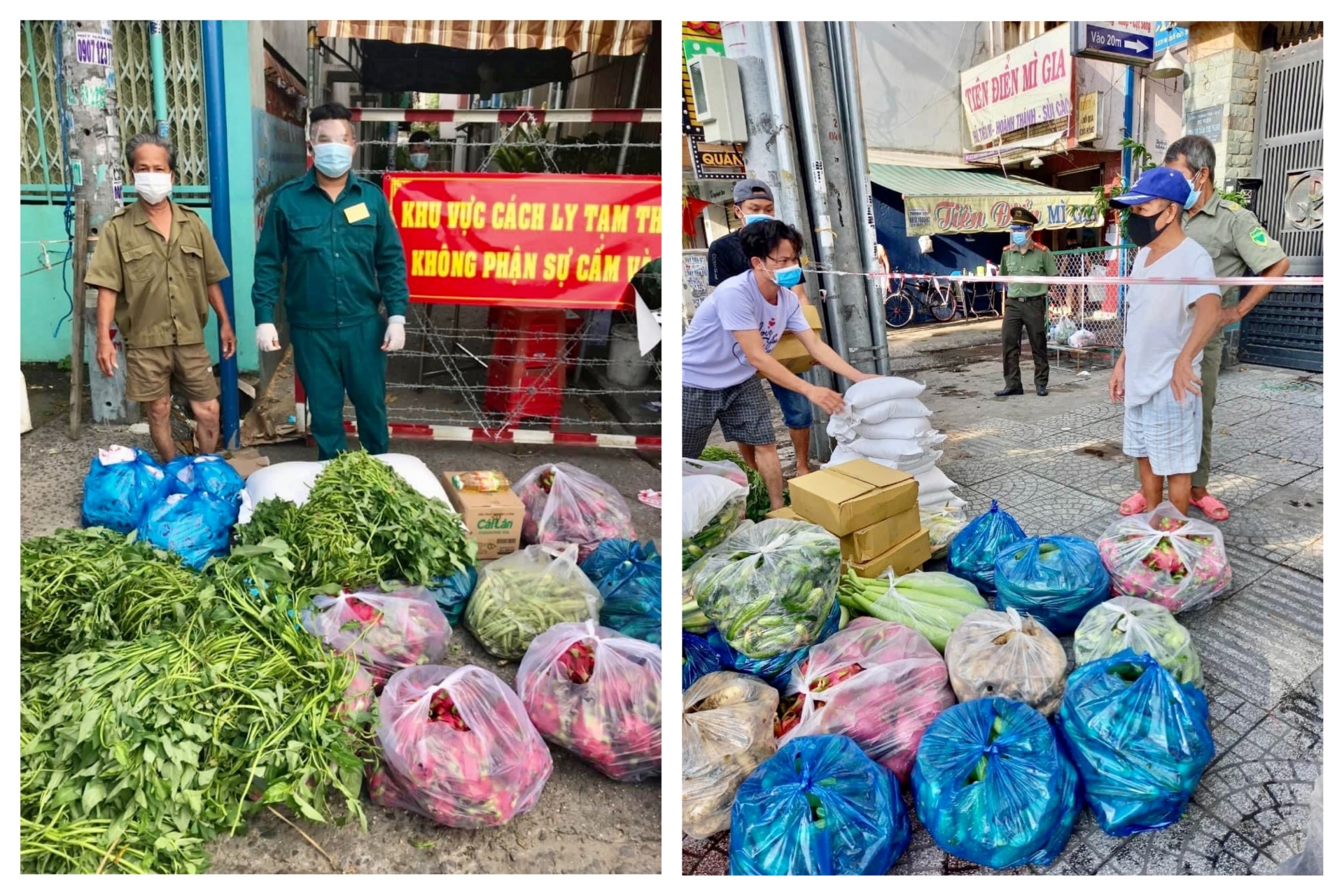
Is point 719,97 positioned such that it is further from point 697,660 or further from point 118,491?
point 118,491

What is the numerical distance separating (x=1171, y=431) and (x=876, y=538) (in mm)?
1286

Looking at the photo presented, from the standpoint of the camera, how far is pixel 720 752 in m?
2.44

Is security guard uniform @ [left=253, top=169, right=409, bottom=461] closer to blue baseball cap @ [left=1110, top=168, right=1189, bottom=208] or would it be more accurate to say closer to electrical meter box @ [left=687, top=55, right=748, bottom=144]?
electrical meter box @ [left=687, top=55, right=748, bottom=144]

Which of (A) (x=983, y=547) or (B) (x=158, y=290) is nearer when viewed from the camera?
(A) (x=983, y=547)

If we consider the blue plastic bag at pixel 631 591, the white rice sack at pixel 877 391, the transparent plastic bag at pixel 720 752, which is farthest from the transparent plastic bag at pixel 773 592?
the white rice sack at pixel 877 391

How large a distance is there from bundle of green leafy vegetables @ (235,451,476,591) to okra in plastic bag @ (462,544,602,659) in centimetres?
19

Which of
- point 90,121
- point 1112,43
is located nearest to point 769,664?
point 90,121

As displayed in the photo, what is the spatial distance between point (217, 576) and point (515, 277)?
252 cm

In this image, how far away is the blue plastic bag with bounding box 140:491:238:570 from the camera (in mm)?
3463

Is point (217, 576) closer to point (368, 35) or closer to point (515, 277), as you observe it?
point (515, 277)

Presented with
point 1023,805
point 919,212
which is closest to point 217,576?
point 1023,805

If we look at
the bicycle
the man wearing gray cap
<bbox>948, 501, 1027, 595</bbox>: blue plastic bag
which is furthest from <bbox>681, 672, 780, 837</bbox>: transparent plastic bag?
the bicycle

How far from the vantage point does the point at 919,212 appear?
1291cm

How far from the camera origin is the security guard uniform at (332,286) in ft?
14.0
